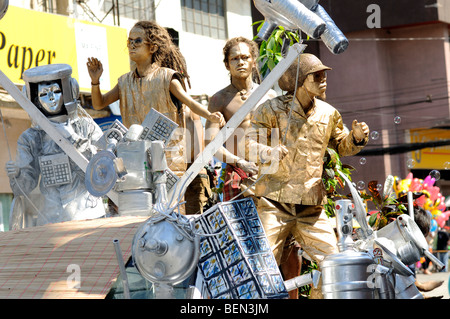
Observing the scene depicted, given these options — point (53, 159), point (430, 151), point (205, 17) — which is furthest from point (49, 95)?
point (430, 151)

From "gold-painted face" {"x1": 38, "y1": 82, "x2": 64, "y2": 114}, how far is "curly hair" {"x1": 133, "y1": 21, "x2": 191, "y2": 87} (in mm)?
694

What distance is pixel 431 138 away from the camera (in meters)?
18.2

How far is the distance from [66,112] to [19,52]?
558 centimetres

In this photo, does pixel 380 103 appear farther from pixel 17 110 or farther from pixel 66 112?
pixel 66 112

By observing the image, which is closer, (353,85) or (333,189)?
(333,189)


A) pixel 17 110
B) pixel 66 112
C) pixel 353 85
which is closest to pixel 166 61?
pixel 66 112

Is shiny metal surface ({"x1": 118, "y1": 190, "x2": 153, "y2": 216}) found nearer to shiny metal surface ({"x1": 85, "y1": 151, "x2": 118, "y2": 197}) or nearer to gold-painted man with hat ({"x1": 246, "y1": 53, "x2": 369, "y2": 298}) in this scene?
shiny metal surface ({"x1": 85, "y1": 151, "x2": 118, "y2": 197})

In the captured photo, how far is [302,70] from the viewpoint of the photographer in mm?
4332

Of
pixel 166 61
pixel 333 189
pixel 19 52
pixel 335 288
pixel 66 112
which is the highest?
pixel 19 52

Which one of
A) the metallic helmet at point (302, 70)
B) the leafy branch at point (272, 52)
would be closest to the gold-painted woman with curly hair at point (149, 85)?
the metallic helmet at point (302, 70)

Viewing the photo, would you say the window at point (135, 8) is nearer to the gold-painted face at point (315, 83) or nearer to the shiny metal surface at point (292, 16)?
the gold-painted face at point (315, 83)

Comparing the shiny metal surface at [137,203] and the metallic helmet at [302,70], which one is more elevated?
the metallic helmet at [302,70]

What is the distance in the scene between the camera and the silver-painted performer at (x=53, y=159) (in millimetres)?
4840

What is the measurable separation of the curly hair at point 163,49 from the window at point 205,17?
246 inches
